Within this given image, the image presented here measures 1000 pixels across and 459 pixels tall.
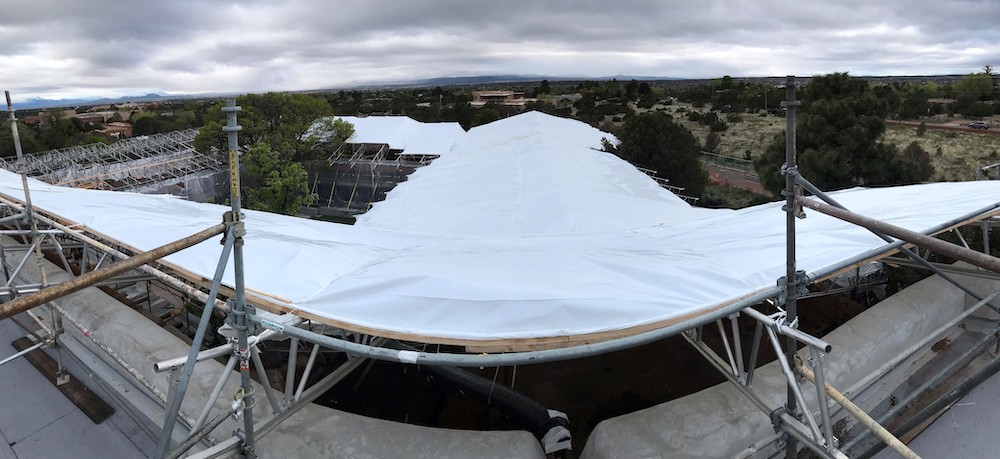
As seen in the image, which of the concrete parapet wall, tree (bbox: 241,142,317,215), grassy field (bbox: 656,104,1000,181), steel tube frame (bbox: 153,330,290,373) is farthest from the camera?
grassy field (bbox: 656,104,1000,181)

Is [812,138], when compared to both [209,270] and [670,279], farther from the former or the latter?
[209,270]

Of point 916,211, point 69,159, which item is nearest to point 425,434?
point 916,211

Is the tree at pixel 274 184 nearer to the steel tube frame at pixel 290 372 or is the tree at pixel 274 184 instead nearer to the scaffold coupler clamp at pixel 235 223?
the steel tube frame at pixel 290 372

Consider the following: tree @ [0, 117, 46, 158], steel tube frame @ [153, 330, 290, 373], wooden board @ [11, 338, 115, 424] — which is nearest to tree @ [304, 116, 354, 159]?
wooden board @ [11, 338, 115, 424]

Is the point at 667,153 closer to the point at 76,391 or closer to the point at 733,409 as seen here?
the point at 733,409

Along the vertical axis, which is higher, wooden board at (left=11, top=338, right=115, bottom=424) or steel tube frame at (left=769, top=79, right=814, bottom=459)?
steel tube frame at (left=769, top=79, right=814, bottom=459)

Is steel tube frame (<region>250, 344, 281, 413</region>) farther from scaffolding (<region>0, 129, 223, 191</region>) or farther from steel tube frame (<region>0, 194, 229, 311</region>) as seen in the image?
scaffolding (<region>0, 129, 223, 191</region>)

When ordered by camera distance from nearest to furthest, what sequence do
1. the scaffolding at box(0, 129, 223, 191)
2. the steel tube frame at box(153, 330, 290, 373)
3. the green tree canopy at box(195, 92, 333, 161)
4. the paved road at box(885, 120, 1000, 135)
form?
1. the steel tube frame at box(153, 330, 290, 373)
2. the scaffolding at box(0, 129, 223, 191)
3. the green tree canopy at box(195, 92, 333, 161)
4. the paved road at box(885, 120, 1000, 135)
